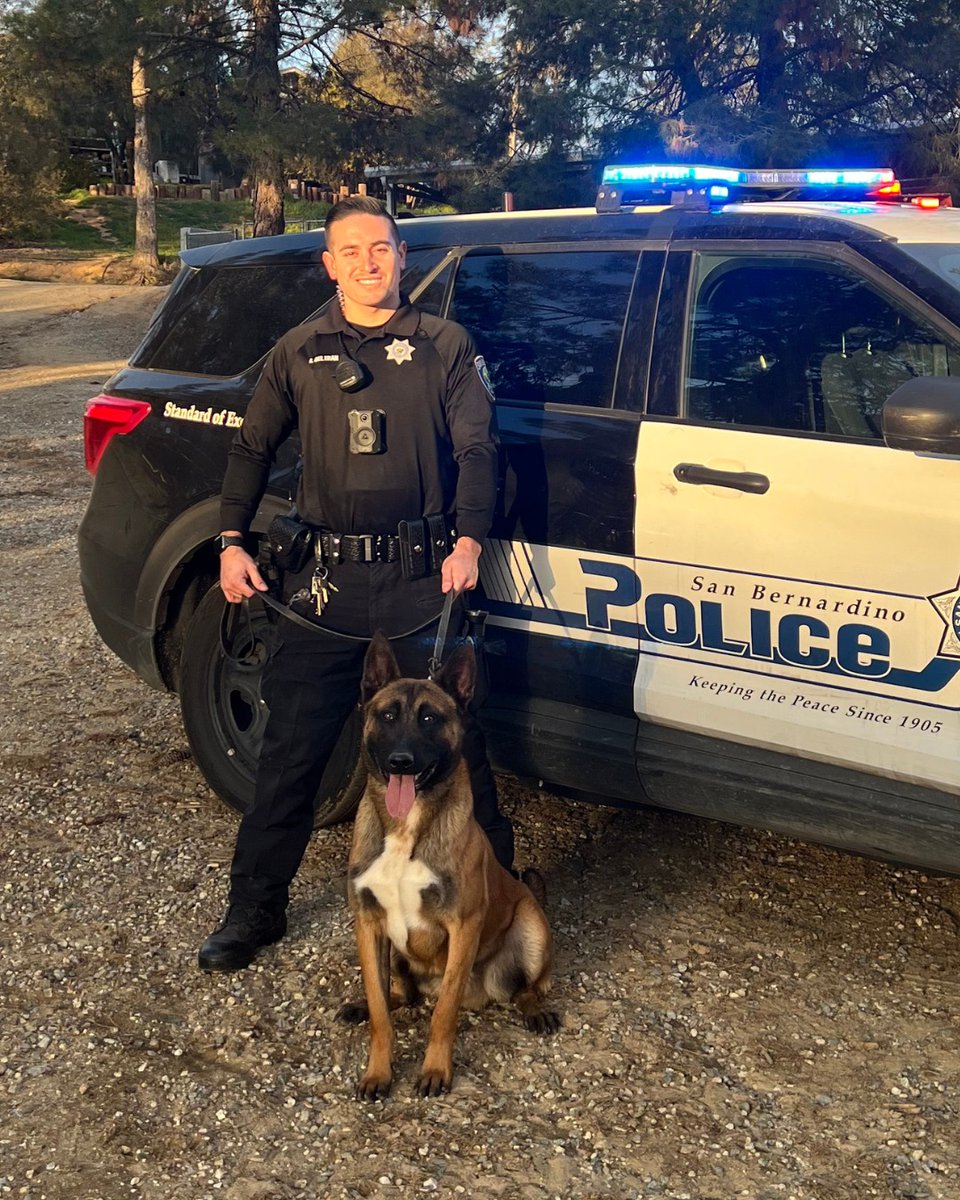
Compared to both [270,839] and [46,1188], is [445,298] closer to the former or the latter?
[270,839]

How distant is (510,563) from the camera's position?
11.1 feet

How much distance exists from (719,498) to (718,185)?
968 mm

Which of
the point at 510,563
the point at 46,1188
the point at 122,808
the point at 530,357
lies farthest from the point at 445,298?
the point at 46,1188

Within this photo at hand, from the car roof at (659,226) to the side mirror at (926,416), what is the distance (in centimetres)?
51

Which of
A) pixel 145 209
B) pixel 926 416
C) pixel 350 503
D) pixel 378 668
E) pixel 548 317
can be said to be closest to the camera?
pixel 926 416

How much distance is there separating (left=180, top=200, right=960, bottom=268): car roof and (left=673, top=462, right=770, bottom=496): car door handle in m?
0.62

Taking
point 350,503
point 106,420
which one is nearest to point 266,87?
point 106,420

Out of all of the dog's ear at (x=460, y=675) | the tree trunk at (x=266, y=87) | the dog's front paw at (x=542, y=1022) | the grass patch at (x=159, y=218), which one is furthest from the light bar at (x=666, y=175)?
the grass patch at (x=159, y=218)

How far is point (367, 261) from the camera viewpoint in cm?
303

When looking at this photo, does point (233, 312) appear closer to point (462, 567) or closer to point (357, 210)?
point (357, 210)

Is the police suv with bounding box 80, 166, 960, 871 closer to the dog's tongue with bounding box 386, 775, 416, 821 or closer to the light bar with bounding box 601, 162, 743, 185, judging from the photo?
the light bar with bounding box 601, 162, 743, 185

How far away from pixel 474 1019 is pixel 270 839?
715mm

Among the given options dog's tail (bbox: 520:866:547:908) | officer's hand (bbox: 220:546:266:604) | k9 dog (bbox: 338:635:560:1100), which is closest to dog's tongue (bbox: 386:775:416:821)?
k9 dog (bbox: 338:635:560:1100)

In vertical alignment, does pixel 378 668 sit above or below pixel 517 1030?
above
